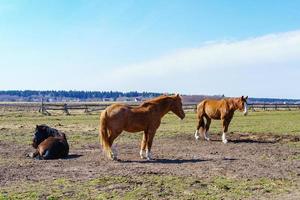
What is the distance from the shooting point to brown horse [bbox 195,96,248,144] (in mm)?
19562

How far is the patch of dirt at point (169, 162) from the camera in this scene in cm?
1093

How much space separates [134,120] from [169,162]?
1.69 m

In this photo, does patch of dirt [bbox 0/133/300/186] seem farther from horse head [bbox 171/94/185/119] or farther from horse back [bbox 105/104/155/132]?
horse head [bbox 171/94/185/119]

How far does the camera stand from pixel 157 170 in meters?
11.4

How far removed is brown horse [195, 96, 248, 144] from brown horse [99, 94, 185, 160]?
210 inches

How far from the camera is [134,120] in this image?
536 inches

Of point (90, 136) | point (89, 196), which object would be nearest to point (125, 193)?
point (89, 196)

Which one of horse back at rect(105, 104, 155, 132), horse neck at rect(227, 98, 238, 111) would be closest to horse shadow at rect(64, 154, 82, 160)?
horse back at rect(105, 104, 155, 132)

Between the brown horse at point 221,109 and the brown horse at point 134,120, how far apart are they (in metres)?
5.34

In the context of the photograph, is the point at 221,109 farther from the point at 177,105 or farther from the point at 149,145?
the point at 149,145

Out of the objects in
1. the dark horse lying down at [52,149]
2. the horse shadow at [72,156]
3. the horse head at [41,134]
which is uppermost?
the horse head at [41,134]

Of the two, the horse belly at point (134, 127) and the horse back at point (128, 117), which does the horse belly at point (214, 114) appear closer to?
the horse back at point (128, 117)

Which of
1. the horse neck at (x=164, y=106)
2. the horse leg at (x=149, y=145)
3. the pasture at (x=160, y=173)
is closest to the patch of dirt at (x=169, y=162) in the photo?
the pasture at (x=160, y=173)

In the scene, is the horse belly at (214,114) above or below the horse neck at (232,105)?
below
